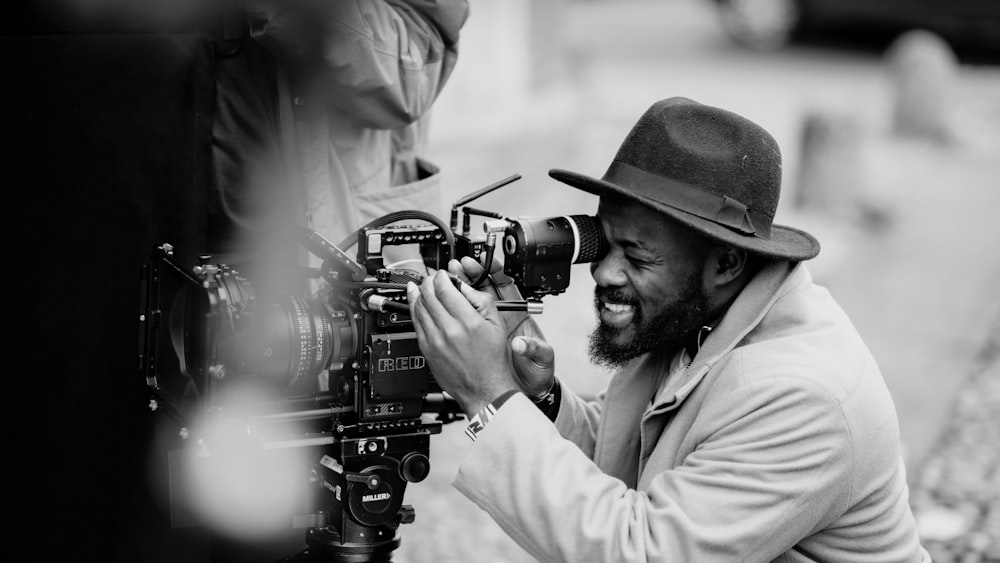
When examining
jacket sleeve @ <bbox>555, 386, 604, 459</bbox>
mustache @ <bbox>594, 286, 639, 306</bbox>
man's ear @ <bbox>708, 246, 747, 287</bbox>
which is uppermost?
man's ear @ <bbox>708, 246, 747, 287</bbox>

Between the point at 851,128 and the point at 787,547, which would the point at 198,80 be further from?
the point at 851,128

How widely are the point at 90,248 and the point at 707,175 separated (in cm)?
135

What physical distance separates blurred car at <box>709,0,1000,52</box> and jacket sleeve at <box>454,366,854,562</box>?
472 inches

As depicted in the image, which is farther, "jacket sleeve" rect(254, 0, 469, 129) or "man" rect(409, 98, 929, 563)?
"jacket sleeve" rect(254, 0, 469, 129)

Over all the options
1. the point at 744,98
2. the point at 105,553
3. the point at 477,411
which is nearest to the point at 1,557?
the point at 105,553

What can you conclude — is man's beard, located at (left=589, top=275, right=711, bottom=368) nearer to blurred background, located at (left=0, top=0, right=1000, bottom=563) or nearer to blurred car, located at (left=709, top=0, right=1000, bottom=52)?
blurred background, located at (left=0, top=0, right=1000, bottom=563)

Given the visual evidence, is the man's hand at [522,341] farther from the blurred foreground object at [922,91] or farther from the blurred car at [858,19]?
the blurred car at [858,19]

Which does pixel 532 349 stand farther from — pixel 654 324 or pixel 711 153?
pixel 711 153

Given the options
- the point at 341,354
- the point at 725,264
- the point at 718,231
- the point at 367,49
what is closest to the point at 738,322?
the point at 725,264

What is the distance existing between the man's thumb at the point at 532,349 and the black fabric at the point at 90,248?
2.59 feet

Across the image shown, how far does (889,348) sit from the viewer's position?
6.15 metres

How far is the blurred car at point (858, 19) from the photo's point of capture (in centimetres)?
1306

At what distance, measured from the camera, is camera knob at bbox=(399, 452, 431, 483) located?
2.40m

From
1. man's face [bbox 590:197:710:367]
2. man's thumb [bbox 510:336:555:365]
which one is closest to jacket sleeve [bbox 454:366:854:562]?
man's thumb [bbox 510:336:555:365]
